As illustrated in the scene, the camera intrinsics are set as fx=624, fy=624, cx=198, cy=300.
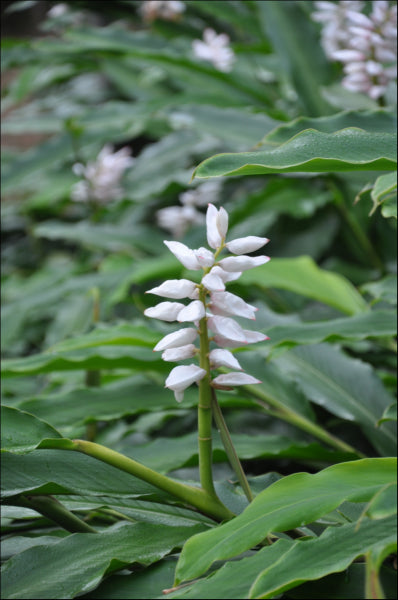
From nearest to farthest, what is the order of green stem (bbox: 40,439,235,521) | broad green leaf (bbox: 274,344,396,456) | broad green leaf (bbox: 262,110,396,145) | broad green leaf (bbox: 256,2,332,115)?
green stem (bbox: 40,439,235,521)
broad green leaf (bbox: 262,110,396,145)
broad green leaf (bbox: 274,344,396,456)
broad green leaf (bbox: 256,2,332,115)

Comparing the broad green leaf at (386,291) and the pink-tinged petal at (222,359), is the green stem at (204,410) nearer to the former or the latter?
the pink-tinged petal at (222,359)

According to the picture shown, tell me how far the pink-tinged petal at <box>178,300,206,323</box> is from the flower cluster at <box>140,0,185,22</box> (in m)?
1.79

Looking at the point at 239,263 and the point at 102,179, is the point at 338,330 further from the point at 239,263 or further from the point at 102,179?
the point at 102,179

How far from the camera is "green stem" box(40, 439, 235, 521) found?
1.49ft

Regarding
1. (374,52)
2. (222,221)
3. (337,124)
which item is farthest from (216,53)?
(222,221)

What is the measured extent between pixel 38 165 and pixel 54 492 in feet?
3.67

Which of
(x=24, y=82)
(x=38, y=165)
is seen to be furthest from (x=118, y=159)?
(x=24, y=82)

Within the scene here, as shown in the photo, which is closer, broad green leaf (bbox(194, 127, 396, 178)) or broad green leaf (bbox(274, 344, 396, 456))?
broad green leaf (bbox(194, 127, 396, 178))

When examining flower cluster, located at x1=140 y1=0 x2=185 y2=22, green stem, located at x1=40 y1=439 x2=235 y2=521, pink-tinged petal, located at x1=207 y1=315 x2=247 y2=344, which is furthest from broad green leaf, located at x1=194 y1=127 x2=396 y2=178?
flower cluster, located at x1=140 y1=0 x2=185 y2=22

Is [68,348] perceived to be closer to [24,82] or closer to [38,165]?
[38,165]

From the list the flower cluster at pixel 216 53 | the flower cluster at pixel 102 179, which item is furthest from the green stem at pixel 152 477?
the flower cluster at pixel 216 53

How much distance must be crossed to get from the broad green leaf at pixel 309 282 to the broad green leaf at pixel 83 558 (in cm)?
49

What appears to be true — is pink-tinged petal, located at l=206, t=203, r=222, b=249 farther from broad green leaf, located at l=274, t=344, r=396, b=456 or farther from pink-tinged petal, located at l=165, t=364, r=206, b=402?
broad green leaf, located at l=274, t=344, r=396, b=456

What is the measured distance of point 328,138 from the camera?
19.5 inches
